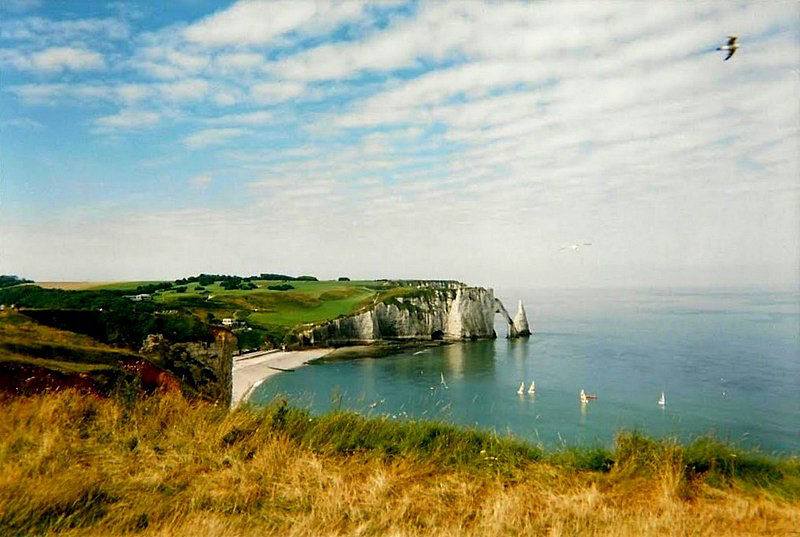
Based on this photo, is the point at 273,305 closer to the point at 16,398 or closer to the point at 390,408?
the point at 390,408

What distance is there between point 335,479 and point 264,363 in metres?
69.0

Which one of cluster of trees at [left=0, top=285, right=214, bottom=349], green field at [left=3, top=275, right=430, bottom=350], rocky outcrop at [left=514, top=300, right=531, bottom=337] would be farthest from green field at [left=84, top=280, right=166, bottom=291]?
cluster of trees at [left=0, top=285, right=214, bottom=349]

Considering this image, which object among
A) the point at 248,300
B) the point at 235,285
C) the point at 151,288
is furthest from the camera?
the point at 235,285

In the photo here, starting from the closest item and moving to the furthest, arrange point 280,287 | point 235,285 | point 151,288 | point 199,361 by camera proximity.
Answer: point 199,361 → point 151,288 → point 235,285 → point 280,287

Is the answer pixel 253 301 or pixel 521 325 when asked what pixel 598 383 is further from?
pixel 253 301

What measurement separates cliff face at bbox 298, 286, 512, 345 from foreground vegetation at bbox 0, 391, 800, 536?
91950 mm

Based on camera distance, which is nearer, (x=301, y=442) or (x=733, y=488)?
(x=733, y=488)

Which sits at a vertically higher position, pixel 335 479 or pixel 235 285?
pixel 235 285

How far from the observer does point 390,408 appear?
45031 millimetres

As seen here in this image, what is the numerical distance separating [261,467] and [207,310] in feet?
294

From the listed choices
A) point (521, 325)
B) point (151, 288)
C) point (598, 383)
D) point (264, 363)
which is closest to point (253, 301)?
point (151, 288)

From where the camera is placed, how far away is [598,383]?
2201 inches

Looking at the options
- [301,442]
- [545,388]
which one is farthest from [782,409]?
[301,442]

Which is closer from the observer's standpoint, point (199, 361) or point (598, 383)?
point (199, 361)
